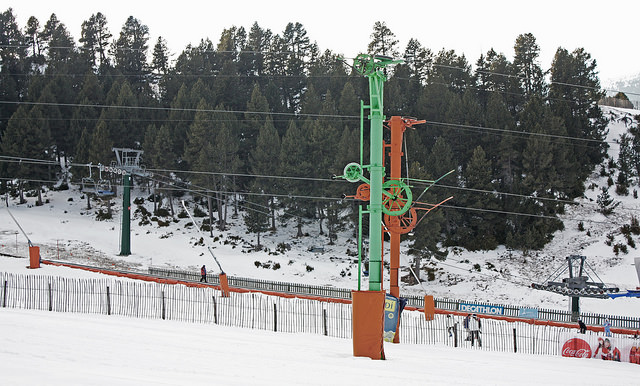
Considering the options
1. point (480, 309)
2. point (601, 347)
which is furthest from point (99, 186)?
point (601, 347)

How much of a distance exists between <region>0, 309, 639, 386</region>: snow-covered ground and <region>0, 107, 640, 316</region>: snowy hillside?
2844 centimetres

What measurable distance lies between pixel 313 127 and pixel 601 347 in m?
43.8

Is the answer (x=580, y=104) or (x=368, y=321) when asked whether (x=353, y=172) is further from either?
(x=580, y=104)

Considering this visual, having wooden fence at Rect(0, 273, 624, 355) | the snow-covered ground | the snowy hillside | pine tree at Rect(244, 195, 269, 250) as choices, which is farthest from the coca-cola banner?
pine tree at Rect(244, 195, 269, 250)

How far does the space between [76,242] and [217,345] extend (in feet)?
143

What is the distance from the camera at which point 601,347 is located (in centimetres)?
2156

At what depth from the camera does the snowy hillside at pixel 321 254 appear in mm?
46375

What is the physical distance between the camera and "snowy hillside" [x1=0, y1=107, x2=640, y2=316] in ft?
152

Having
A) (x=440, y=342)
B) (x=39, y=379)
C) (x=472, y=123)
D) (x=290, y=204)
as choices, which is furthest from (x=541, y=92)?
(x=39, y=379)

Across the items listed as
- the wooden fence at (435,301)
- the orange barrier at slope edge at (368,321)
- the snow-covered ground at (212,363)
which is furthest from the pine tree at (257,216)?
the orange barrier at slope edge at (368,321)

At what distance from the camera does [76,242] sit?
176 feet

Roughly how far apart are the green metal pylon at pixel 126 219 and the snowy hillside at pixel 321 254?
88 centimetres

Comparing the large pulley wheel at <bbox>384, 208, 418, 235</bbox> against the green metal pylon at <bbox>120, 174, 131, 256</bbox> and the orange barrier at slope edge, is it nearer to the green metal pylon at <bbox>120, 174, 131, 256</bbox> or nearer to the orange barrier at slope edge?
the orange barrier at slope edge

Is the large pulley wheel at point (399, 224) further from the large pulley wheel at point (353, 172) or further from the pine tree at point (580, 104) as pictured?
the pine tree at point (580, 104)
